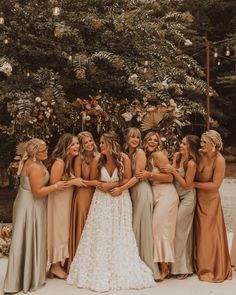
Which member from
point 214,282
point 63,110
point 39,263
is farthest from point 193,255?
point 63,110

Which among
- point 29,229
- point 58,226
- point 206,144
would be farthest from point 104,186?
point 206,144

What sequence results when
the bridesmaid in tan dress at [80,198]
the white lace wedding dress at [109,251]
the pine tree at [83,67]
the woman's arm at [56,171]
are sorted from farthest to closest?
1. the pine tree at [83,67]
2. the bridesmaid in tan dress at [80,198]
3. the woman's arm at [56,171]
4. the white lace wedding dress at [109,251]

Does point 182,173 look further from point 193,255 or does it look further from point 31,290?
point 31,290

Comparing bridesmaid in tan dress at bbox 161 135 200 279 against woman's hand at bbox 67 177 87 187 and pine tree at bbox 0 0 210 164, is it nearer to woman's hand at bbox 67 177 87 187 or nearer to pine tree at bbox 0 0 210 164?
woman's hand at bbox 67 177 87 187

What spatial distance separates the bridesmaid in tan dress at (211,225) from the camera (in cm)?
568

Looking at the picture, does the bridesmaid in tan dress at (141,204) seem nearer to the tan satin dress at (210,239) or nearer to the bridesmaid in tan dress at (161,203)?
the bridesmaid in tan dress at (161,203)

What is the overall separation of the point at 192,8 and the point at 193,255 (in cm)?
1731

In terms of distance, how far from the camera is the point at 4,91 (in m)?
8.02

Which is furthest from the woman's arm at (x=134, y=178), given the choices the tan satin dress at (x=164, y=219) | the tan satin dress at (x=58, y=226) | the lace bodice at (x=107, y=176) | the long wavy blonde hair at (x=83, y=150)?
the tan satin dress at (x=58, y=226)

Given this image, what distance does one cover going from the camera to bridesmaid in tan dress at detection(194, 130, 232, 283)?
568 centimetres

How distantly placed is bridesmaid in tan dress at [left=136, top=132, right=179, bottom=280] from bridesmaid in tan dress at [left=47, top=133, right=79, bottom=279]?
31.9 inches

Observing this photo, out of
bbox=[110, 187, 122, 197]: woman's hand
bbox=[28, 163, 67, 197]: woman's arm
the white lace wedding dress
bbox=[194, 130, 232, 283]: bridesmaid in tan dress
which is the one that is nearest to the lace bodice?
the white lace wedding dress

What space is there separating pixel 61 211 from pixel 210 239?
1749mm

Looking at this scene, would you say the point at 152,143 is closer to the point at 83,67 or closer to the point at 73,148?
the point at 73,148
